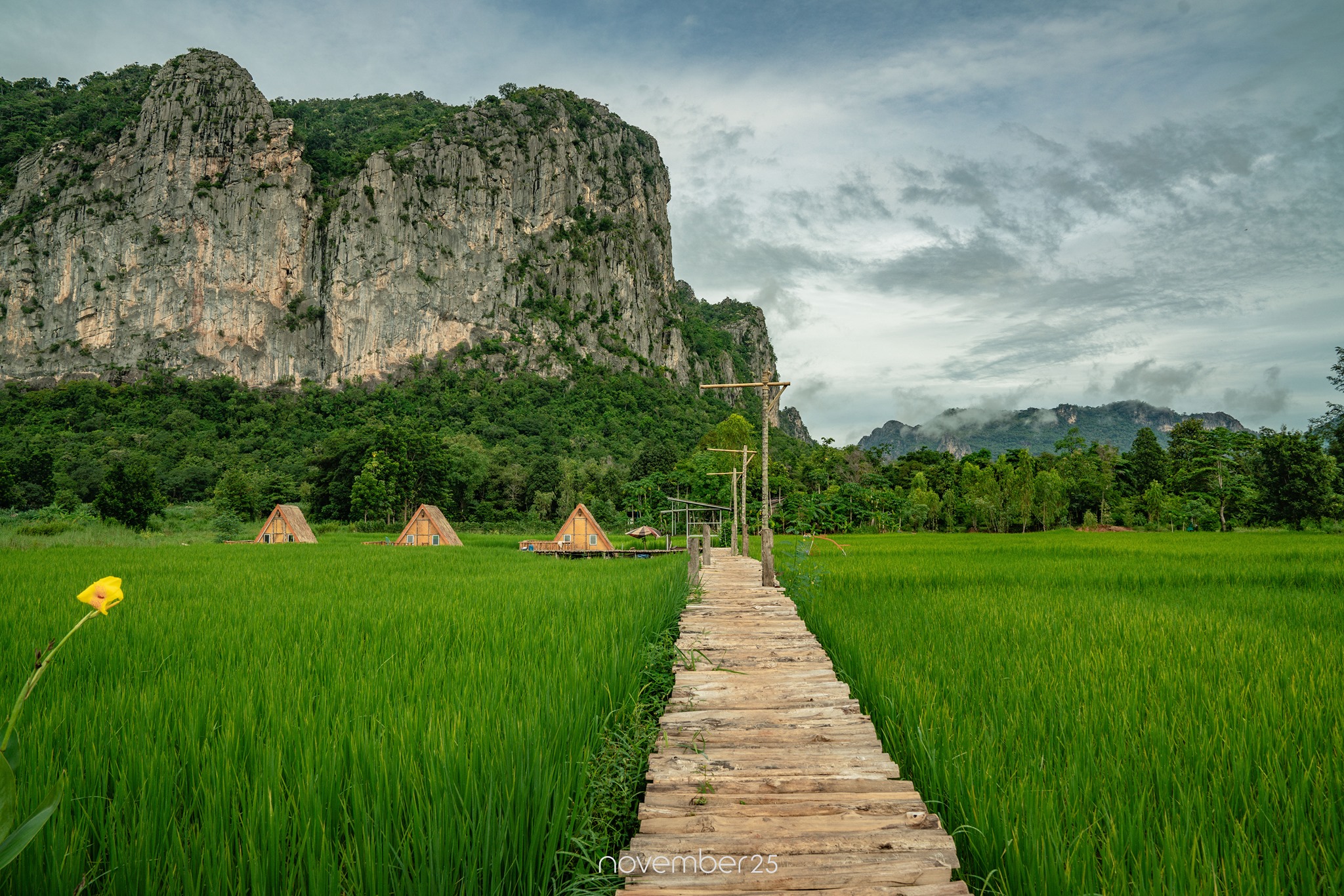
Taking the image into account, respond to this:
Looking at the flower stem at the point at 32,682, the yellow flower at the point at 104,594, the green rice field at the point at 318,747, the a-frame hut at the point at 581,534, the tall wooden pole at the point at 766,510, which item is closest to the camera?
the flower stem at the point at 32,682

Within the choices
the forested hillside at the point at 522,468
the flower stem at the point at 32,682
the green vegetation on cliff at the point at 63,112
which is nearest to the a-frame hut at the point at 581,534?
the forested hillside at the point at 522,468

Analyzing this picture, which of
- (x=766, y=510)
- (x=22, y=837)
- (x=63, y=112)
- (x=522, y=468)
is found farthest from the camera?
(x=63, y=112)

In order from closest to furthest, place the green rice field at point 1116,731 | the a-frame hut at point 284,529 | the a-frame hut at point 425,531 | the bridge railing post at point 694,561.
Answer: the green rice field at point 1116,731 → the bridge railing post at point 694,561 → the a-frame hut at point 425,531 → the a-frame hut at point 284,529

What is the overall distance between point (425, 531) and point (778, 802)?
86.8ft

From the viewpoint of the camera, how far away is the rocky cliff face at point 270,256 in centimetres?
6806

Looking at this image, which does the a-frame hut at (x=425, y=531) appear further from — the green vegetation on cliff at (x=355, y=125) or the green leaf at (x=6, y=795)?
the green vegetation on cliff at (x=355, y=125)

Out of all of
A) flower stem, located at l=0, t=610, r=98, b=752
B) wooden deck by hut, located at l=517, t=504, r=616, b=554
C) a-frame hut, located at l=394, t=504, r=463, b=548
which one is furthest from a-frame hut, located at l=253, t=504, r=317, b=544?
flower stem, located at l=0, t=610, r=98, b=752

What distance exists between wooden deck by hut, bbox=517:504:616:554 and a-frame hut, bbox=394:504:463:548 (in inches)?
164

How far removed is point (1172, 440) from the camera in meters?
48.7

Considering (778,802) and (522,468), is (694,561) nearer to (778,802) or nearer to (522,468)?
(778,802)

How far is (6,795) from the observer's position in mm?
1067

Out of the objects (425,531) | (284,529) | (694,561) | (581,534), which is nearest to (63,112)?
(284,529)

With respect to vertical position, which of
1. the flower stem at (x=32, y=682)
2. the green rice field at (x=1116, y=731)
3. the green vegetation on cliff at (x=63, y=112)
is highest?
the green vegetation on cliff at (x=63, y=112)

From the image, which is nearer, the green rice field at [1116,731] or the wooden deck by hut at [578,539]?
the green rice field at [1116,731]
